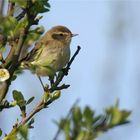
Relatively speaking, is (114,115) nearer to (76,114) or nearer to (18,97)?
(76,114)

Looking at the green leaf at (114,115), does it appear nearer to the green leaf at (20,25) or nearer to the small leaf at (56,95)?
the green leaf at (20,25)

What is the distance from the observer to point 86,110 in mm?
2301

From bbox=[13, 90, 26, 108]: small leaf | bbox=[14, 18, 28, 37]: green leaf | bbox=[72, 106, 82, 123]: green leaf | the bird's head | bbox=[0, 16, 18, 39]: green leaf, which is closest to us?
bbox=[72, 106, 82, 123]: green leaf

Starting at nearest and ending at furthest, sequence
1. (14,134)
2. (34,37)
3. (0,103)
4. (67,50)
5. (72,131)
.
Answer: (72,131) → (14,134) → (0,103) → (34,37) → (67,50)

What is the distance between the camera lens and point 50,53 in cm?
487

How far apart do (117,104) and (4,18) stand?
123cm

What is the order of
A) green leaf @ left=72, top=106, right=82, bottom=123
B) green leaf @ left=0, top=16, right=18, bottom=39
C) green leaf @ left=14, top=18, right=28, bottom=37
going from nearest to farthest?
green leaf @ left=72, top=106, right=82, bottom=123 < green leaf @ left=0, top=16, right=18, bottom=39 < green leaf @ left=14, top=18, right=28, bottom=37

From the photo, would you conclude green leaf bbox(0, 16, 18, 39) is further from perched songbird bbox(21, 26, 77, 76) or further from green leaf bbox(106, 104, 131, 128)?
green leaf bbox(106, 104, 131, 128)

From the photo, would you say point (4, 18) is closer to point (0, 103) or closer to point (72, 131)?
point (0, 103)

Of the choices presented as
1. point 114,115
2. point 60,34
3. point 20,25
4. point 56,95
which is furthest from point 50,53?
point 114,115

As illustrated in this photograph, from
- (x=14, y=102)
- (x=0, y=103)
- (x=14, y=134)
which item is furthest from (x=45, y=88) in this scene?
(x=14, y=134)

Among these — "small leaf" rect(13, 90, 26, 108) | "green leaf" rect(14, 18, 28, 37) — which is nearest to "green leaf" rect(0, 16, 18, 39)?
"green leaf" rect(14, 18, 28, 37)

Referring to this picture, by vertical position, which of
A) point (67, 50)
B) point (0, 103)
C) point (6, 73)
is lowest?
point (67, 50)

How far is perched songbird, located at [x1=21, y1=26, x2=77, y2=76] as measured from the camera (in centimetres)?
326
